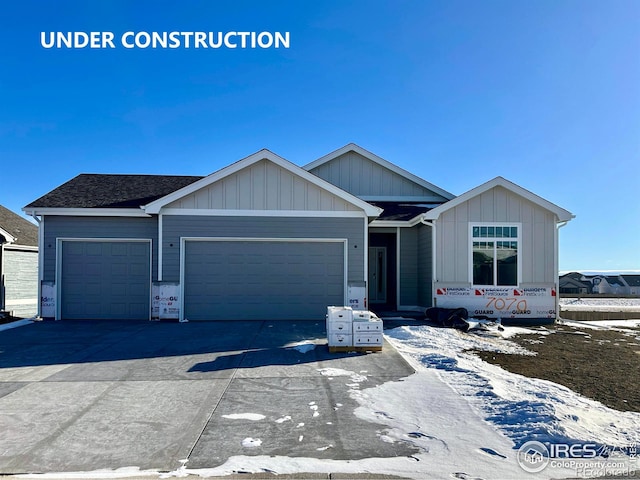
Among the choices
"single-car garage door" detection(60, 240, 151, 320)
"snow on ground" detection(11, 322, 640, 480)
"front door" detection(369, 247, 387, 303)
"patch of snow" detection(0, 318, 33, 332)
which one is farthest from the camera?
"front door" detection(369, 247, 387, 303)

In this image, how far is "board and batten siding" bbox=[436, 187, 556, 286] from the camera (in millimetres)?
12008

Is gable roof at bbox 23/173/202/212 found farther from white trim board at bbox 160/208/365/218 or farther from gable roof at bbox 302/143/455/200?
gable roof at bbox 302/143/455/200

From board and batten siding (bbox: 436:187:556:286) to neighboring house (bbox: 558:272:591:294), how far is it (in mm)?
23032

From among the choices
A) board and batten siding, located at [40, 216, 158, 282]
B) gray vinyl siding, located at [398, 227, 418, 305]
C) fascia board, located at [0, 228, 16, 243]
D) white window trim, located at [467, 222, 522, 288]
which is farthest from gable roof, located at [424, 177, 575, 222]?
fascia board, located at [0, 228, 16, 243]

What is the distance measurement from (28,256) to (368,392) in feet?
54.0

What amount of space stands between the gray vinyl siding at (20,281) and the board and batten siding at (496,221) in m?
15.0

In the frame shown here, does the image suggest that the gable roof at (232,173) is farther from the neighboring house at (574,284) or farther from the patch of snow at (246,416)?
the neighboring house at (574,284)

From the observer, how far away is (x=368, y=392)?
5.24m

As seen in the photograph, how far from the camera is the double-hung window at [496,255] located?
472 inches

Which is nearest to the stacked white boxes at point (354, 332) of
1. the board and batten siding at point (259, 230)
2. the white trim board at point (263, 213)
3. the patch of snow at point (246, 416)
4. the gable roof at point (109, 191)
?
the patch of snow at point (246, 416)

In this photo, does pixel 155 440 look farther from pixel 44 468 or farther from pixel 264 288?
pixel 264 288

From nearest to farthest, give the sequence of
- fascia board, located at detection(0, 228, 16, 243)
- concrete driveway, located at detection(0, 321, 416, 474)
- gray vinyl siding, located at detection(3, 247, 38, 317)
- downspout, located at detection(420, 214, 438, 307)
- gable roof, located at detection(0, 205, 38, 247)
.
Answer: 1. concrete driveway, located at detection(0, 321, 416, 474)
2. downspout, located at detection(420, 214, 438, 307)
3. fascia board, located at detection(0, 228, 16, 243)
4. gable roof, located at detection(0, 205, 38, 247)
5. gray vinyl siding, located at detection(3, 247, 38, 317)

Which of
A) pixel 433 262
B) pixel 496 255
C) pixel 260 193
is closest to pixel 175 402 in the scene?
pixel 260 193

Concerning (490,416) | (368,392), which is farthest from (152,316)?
(490,416)
